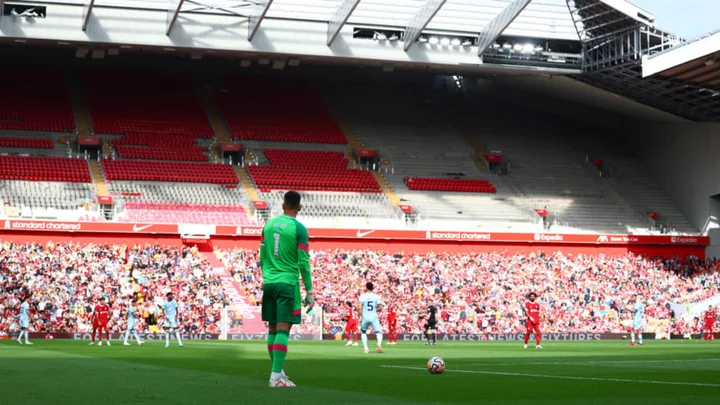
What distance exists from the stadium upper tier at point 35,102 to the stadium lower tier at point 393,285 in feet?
41.3

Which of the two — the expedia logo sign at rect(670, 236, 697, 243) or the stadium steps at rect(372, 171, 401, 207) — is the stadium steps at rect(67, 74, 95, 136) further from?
the expedia logo sign at rect(670, 236, 697, 243)

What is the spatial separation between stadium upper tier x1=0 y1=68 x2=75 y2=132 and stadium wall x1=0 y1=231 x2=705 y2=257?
1132 centimetres

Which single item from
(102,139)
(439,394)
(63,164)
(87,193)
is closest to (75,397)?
(439,394)

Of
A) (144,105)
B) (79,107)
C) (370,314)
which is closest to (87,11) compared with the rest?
(79,107)

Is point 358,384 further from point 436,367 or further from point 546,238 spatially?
point 546,238

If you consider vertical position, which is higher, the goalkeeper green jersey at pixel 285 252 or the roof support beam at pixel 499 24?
the roof support beam at pixel 499 24

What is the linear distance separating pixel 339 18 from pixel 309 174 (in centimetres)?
1092

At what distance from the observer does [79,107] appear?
58.3m

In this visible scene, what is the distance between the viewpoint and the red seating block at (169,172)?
52.3m

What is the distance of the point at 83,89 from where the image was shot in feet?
199

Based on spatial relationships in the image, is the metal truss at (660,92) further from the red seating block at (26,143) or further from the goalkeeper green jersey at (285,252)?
the goalkeeper green jersey at (285,252)

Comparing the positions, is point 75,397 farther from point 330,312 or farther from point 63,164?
point 63,164

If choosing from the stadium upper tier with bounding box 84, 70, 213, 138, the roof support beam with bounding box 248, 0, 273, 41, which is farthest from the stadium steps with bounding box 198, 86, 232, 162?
the roof support beam with bounding box 248, 0, 273, 41

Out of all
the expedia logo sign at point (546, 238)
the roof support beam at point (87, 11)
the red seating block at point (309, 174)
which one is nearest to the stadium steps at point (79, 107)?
the red seating block at point (309, 174)
